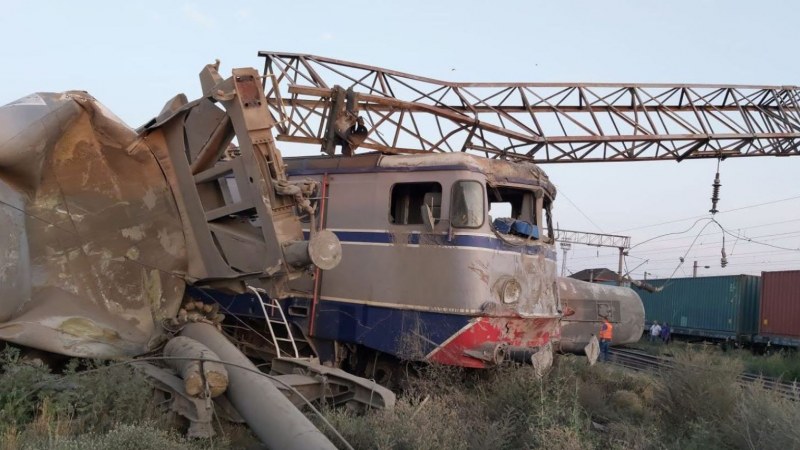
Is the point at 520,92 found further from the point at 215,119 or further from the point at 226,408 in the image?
the point at 226,408

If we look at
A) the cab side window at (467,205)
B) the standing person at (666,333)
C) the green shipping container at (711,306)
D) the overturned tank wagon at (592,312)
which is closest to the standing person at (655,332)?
the standing person at (666,333)

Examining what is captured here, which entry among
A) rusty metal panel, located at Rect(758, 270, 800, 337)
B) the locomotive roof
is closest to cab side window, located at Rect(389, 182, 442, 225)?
the locomotive roof

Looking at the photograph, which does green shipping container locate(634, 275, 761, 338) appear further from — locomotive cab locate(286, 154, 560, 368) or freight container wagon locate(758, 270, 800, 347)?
locomotive cab locate(286, 154, 560, 368)

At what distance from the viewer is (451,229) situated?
9.08m

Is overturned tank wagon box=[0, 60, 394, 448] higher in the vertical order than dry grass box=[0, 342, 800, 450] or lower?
higher

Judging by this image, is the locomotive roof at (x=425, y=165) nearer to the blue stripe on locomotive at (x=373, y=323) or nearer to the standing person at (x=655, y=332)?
the blue stripe on locomotive at (x=373, y=323)

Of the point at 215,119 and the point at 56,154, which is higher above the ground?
the point at 215,119

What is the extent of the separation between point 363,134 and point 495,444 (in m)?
6.73

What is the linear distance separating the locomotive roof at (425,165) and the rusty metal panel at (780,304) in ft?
68.9

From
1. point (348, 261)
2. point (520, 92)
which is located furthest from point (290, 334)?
point (520, 92)

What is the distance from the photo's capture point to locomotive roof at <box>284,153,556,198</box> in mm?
9375

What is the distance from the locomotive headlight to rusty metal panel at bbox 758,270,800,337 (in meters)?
22.0

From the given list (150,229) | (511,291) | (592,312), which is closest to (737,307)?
(592,312)

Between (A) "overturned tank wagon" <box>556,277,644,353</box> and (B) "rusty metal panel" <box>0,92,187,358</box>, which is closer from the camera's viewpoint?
(B) "rusty metal panel" <box>0,92,187,358</box>
